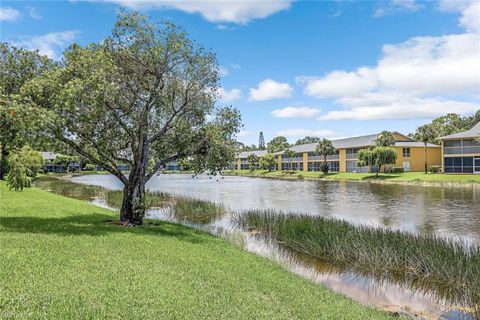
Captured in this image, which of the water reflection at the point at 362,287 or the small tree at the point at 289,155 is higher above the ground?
the small tree at the point at 289,155

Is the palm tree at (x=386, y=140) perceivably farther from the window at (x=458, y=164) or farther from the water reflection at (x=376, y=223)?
the water reflection at (x=376, y=223)

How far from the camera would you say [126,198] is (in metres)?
16.5

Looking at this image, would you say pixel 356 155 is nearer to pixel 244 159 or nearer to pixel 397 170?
pixel 397 170

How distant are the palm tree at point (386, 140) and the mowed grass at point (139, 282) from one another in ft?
195

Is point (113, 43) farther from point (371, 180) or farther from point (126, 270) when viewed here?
point (371, 180)

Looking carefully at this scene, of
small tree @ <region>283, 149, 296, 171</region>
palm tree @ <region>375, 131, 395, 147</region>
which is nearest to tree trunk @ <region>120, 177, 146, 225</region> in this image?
palm tree @ <region>375, 131, 395, 147</region>

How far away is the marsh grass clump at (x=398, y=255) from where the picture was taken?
11016 mm

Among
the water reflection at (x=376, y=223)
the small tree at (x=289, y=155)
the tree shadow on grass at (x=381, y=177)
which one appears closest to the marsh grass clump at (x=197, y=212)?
the water reflection at (x=376, y=223)

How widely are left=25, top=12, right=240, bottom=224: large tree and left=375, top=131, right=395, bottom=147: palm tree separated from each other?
5479cm

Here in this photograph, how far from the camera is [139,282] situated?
24.8 feet

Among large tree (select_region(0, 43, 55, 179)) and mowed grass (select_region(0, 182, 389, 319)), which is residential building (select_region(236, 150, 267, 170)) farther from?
mowed grass (select_region(0, 182, 389, 319))

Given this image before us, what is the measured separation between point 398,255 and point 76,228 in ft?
→ 36.2

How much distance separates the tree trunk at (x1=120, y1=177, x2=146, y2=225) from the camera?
641 inches

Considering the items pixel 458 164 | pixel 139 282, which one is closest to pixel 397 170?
pixel 458 164
